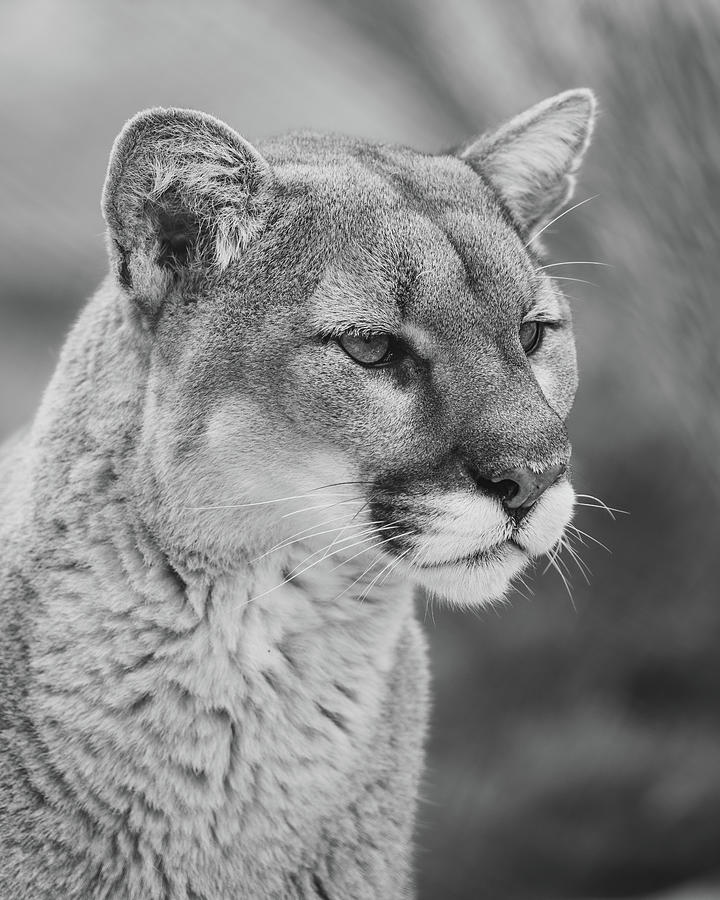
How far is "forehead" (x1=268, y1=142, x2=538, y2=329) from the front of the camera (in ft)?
8.71

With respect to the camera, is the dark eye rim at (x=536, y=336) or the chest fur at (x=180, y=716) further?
the dark eye rim at (x=536, y=336)

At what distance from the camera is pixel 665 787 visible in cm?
573

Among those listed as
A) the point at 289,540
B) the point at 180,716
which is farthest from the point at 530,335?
the point at 180,716

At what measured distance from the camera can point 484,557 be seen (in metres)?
2.65

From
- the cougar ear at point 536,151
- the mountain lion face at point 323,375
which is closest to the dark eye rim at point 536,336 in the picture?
the mountain lion face at point 323,375

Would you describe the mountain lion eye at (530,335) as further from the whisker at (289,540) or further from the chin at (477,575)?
the whisker at (289,540)

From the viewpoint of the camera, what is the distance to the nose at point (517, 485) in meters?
2.51

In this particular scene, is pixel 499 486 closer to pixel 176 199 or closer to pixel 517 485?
pixel 517 485

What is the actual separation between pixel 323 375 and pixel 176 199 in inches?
21.5

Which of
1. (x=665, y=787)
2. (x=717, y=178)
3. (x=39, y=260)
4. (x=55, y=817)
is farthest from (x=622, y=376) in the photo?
(x=55, y=817)

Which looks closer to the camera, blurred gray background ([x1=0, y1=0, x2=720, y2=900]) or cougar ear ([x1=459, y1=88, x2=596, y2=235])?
cougar ear ([x1=459, y1=88, x2=596, y2=235])

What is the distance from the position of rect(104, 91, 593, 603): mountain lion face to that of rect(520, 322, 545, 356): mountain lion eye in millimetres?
91

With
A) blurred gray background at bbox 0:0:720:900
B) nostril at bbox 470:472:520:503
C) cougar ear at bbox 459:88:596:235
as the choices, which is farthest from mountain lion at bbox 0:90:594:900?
blurred gray background at bbox 0:0:720:900

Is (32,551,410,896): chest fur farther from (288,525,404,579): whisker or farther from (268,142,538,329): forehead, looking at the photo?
(268,142,538,329): forehead
